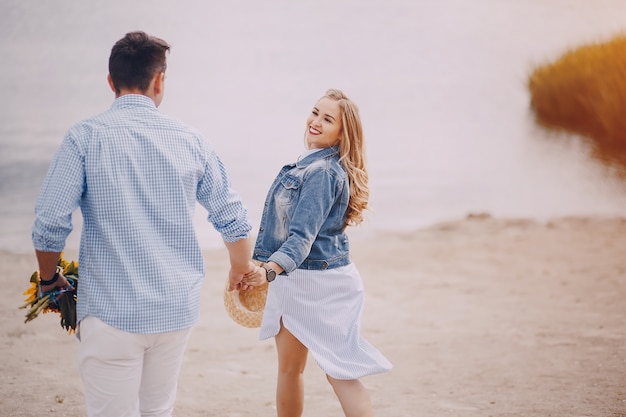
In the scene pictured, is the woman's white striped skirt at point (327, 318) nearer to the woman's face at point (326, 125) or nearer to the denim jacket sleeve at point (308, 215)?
the denim jacket sleeve at point (308, 215)

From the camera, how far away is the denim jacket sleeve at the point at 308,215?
2.33 metres

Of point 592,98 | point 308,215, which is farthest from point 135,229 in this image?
point 592,98

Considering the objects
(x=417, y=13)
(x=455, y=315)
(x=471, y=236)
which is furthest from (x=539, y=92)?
(x=455, y=315)

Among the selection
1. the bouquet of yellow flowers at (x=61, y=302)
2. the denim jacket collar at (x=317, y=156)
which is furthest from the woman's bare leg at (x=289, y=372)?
the bouquet of yellow flowers at (x=61, y=302)

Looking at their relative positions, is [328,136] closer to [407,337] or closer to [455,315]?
[407,337]

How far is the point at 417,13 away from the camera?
50.5 feet

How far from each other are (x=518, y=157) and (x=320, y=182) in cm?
1082

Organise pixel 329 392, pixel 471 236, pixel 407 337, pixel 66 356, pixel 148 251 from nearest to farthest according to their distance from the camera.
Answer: pixel 148 251 → pixel 329 392 → pixel 66 356 → pixel 407 337 → pixel 471 236

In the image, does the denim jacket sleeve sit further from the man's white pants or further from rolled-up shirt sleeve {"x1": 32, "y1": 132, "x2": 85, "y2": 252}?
rolled-up shirt sleeve {"x1": 32, "y1": 132, "x2": 85, "y2": 252}

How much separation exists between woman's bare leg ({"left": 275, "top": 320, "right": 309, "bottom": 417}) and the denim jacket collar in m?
0.55

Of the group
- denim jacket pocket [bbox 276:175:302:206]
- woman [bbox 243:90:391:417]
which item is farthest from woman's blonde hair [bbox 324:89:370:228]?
denim jacket pocket [bbox 276:175:302:206]

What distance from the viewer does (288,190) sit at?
249 centimetres

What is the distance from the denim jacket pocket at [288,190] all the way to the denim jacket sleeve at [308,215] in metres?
0.03

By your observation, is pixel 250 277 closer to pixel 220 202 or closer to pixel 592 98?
pixel 220 202
